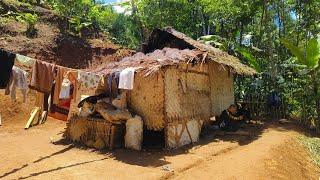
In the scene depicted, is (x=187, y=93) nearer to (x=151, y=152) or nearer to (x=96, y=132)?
(x=151, y=152)

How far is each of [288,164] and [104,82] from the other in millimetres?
5831

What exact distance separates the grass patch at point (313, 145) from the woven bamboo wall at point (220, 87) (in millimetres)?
3325

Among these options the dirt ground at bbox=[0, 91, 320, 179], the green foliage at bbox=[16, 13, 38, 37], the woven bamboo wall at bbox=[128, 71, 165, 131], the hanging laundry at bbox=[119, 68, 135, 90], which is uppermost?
the green foliage at bbox=[16, 13, 38, 37]

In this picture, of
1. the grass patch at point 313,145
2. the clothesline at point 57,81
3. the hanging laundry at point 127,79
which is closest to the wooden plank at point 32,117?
the clothesline at point 57,81

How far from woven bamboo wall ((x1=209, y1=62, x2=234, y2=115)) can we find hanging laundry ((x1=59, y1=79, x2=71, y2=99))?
20.5 ft

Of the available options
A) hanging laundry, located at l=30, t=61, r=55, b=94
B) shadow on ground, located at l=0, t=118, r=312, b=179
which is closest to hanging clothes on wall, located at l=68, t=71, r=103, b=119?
hanging laundry, located at l=30, t=61, r=55, b=94

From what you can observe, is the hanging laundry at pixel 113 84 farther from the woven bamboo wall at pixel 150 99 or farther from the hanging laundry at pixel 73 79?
the hanging laundry at pixel 73 79

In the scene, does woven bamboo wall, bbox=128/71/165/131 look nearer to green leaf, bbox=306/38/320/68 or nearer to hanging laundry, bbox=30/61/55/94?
hanging laundry, bbox=30/61/55/94

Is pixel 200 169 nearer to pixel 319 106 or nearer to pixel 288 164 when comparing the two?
pixel 288 164

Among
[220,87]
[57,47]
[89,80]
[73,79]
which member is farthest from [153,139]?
[57,47]

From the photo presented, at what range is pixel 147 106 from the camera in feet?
38.2

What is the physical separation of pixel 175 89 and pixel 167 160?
275 centimetres

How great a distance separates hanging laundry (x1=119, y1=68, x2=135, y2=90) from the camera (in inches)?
420

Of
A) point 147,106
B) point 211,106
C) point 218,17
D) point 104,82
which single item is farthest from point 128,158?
point 218,17
